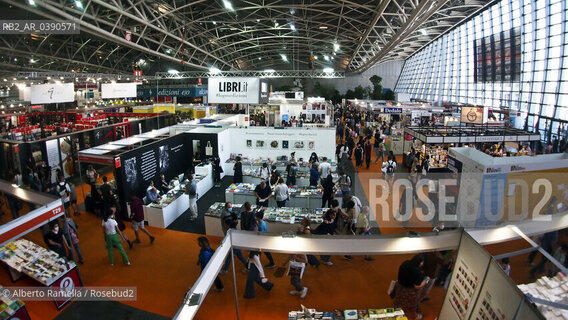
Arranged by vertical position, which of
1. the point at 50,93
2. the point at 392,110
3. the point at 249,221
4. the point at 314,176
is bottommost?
the point at 249,221

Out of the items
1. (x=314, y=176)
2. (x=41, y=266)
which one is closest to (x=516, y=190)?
(x=314, y=176)

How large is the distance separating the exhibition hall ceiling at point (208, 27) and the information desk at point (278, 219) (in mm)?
9012

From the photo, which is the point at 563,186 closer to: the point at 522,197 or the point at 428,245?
the point at 522,197

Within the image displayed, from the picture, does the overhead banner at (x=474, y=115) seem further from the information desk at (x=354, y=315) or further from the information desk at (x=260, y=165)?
the information desk at (x=354, y=315)

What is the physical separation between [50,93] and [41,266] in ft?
41.7

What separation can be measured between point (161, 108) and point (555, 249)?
21396 millimetres

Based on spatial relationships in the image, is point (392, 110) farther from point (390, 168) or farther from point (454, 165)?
point (454, 165)

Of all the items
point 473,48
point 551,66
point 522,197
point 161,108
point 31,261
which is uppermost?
point 473,48

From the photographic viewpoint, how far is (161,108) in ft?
69.7

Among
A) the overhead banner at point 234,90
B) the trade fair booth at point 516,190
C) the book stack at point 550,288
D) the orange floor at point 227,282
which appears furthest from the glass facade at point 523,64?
the overhead banner at point 234,90

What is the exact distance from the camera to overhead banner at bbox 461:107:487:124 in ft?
36.8

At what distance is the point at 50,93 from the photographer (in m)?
14.4

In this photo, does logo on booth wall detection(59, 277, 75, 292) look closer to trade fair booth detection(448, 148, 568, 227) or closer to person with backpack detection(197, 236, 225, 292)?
person with backpack detection(197, 236, 225, 292)

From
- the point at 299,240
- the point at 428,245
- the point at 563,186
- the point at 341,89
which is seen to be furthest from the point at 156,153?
the point at 341,89
